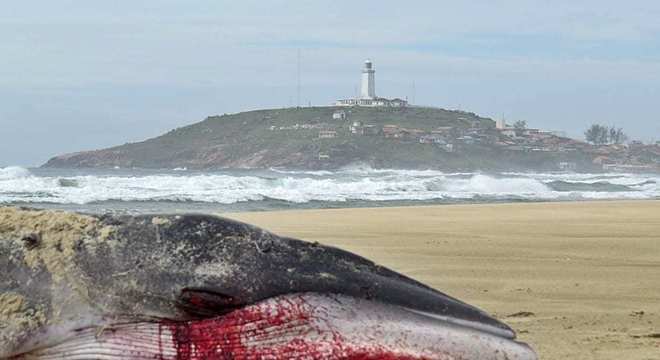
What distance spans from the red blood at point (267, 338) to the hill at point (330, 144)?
83.2 metres

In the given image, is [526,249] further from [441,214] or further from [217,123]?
[217,123]

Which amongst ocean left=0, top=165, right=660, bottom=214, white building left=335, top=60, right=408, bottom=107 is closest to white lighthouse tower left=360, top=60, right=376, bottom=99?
white building left=335, top=60, right=408, bottom=107

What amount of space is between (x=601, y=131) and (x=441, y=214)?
13898cm

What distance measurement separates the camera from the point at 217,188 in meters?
35.5

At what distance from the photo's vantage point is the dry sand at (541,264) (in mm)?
5934

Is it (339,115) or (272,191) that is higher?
(339,115)

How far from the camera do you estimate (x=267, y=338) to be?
261 centimetres

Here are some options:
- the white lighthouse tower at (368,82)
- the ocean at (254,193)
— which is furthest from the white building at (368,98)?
the ocean at (254,193)

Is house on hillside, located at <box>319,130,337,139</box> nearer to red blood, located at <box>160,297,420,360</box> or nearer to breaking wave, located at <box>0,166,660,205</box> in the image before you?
breaking wave, located at <box>0,166,660,205</box>

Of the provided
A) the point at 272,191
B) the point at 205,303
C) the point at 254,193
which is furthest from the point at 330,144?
the point at 205,303

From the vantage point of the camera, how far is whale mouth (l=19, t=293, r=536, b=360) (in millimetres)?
2578

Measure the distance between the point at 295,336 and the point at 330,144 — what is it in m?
98.6

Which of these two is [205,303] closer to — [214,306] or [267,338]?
[214,306]

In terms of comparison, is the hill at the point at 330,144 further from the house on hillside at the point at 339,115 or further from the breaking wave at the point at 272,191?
the breaking wave at the point at 272,191
